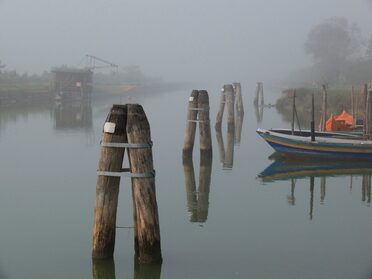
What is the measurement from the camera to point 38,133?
3152 cm

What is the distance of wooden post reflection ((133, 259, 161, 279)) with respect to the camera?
9.37m

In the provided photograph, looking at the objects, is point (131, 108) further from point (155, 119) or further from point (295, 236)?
point (155, 119)

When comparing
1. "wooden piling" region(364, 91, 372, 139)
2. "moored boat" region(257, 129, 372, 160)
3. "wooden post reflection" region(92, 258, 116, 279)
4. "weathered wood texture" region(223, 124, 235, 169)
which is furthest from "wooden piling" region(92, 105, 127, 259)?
"wooden piling" region(364, 91, 372, 139)

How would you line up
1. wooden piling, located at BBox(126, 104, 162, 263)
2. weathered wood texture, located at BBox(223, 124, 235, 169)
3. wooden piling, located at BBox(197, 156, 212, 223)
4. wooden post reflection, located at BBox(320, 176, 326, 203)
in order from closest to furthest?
wooden piling, located at BBox(126, 104, 162, 263), wooden piling, located at BBox(197, 156, 212, 223), wooden post reflection, located at BBox(320, 176, 326, 203), weathered wood texture, located at BBox(223, 124, 235, 169)

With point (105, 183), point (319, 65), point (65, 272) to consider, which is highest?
point (319, 65)

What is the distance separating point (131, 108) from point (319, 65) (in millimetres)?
99756

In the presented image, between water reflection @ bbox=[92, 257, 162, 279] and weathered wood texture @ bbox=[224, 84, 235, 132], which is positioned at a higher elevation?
A: weathered wood texture @ bbox=[224, 84, 235, 132]

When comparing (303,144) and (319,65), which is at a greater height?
(319,65)

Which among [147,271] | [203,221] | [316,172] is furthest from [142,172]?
[316,172]

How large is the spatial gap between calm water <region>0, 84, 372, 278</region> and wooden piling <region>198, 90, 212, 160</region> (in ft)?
2.00

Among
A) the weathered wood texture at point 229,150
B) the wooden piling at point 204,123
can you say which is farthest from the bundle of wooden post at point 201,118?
the weathered wood texture at point 229,150

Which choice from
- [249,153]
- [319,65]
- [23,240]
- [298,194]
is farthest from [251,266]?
[319,65]

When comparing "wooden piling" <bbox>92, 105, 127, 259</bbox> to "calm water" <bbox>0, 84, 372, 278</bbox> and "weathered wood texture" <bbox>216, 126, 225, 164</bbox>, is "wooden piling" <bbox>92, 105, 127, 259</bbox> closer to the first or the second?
"calm water" <bbox>0, 84, 372, 278</bbox>

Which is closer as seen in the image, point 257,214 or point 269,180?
point 257,214
